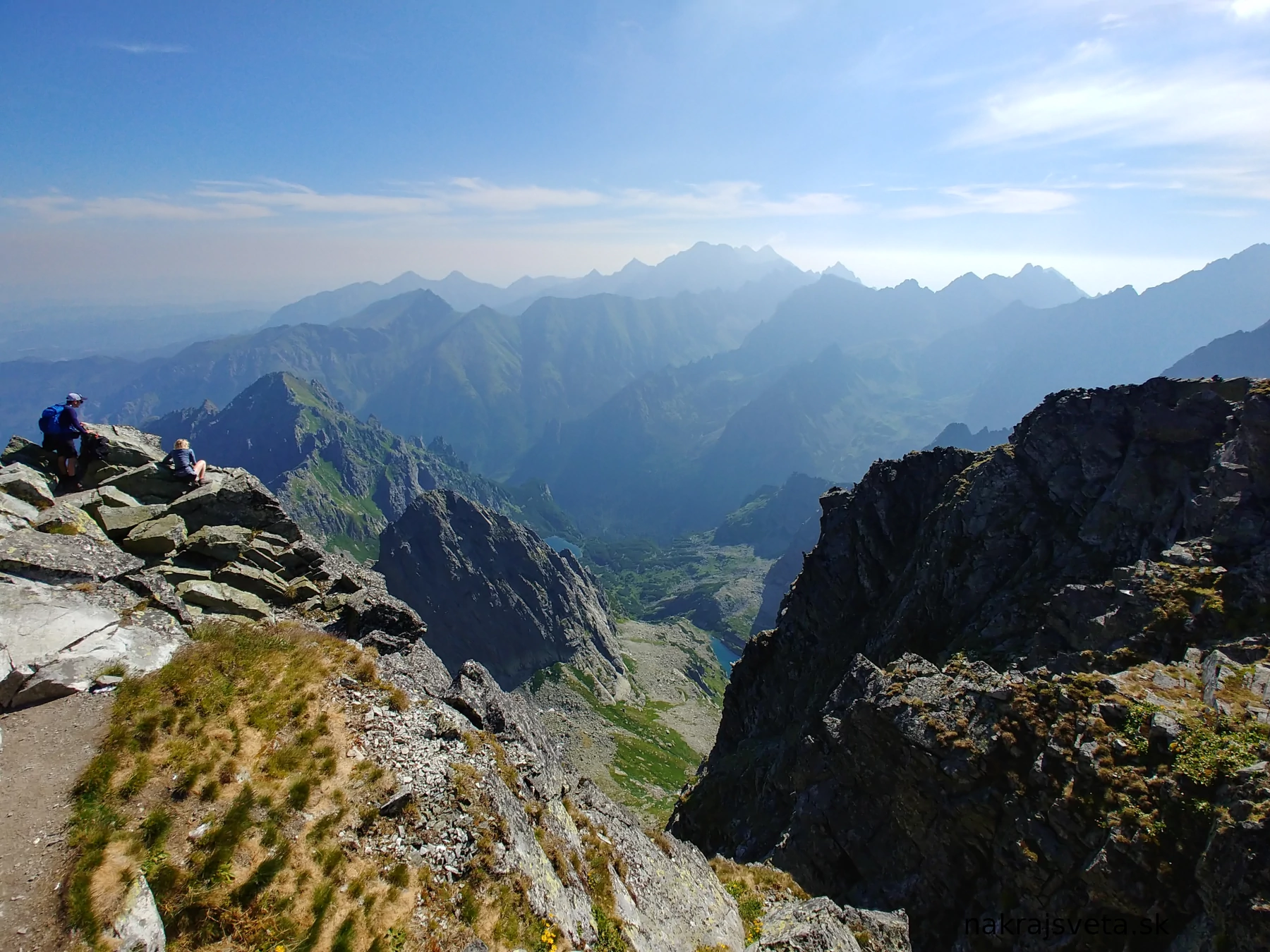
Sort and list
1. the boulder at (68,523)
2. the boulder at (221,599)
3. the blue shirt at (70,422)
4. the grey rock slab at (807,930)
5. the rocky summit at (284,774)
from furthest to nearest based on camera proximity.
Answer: the blue shirt at (70,422), the boulder at (221,599), the boulder at (68,523), the grey rock slab at (807,930), the rocky summit at (284,774)

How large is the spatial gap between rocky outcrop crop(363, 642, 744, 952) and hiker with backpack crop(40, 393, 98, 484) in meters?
18.4

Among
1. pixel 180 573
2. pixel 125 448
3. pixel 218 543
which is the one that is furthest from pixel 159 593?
pixel 125 448

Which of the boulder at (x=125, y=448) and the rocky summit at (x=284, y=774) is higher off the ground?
the boulder at (x=125, y=448)

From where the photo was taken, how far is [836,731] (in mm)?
42969

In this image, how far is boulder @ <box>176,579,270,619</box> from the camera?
78.0 feet

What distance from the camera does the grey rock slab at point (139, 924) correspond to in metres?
12.3

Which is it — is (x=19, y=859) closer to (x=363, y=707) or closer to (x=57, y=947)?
(x=57, y=947)

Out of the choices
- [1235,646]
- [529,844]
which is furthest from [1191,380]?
[529,844]

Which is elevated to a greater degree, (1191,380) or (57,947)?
(1191,380)

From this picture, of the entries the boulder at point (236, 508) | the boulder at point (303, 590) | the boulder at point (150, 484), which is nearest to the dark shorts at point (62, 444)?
the boulder at point (150, 484)

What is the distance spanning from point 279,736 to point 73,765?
4892 mm

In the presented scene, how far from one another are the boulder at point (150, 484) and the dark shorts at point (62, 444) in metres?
1.85

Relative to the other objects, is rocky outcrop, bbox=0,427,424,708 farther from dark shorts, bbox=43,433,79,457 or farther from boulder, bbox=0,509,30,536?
dark shorts, bbox=43,433,79,457

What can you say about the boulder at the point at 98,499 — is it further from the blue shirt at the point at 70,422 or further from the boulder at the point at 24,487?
the blue shirt at the point at 70,422
